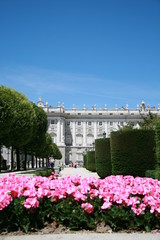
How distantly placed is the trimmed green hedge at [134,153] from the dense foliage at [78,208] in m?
9.20

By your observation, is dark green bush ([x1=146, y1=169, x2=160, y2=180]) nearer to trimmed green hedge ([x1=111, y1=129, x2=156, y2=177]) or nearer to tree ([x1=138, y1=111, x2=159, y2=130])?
trimmed green hedge ([x1=111, y1=129, x2=156, y2=177])

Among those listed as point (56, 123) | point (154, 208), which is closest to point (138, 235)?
point (154, 208)

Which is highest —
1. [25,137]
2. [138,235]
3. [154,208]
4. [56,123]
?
[56,123]

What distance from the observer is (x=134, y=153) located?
14.8m

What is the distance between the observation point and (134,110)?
98125mm

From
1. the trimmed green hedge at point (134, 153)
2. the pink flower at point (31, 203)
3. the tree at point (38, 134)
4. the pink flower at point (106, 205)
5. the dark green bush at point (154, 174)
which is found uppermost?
the tree at point (38, 134)

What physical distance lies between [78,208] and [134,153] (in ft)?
32.9

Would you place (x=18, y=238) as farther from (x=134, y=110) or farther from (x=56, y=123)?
(x=134, y=110)

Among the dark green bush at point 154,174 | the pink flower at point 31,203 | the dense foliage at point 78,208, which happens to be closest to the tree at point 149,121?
the dark green bush at point 154,174

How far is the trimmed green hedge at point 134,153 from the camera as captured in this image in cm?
1466

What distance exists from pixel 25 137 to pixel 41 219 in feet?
78.2

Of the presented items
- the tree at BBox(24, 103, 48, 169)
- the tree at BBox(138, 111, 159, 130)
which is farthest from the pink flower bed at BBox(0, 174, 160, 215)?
the tree at BBox(24, 103, 48, 169)

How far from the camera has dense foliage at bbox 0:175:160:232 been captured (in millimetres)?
5051

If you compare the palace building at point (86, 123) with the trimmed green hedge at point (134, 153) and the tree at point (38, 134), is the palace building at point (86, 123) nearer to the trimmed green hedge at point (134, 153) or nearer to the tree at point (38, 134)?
the tree at point (38, 134)
